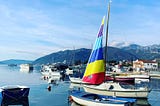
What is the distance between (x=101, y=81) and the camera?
4588cm

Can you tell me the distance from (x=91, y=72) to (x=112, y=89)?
4250 mm

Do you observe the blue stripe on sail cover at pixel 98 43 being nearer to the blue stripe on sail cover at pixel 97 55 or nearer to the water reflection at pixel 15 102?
the blue stripe on sail cover at pixel 97 55

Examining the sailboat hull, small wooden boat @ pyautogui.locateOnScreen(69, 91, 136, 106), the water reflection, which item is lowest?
the water reflection

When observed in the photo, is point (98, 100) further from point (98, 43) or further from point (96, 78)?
point (98, 43)

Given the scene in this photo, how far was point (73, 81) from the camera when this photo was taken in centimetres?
7638

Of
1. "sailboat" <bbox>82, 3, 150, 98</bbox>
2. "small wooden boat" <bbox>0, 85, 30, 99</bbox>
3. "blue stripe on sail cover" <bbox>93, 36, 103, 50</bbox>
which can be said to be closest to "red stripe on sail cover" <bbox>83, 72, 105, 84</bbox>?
"sailboat" <bbox>82, 3, 150, 98</bbox>

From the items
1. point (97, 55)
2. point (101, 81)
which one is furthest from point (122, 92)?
point (97, 55)

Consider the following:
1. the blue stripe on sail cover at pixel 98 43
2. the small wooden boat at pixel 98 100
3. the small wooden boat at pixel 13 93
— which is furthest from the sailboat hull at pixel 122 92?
the small wooden boat at pixel 13 93

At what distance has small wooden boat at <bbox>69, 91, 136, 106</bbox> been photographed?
110 feet

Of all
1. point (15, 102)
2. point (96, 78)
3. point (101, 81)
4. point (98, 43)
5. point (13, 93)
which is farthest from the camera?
point (98, 43)

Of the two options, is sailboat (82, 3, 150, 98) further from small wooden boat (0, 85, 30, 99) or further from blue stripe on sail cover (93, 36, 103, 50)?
small wooden boat (0, 85, 30, 99)

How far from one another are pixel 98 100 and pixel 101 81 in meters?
10.4

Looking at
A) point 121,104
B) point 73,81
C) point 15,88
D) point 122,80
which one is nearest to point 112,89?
point 121,104

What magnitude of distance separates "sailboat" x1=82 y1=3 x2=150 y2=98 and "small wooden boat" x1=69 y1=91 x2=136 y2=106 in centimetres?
605
